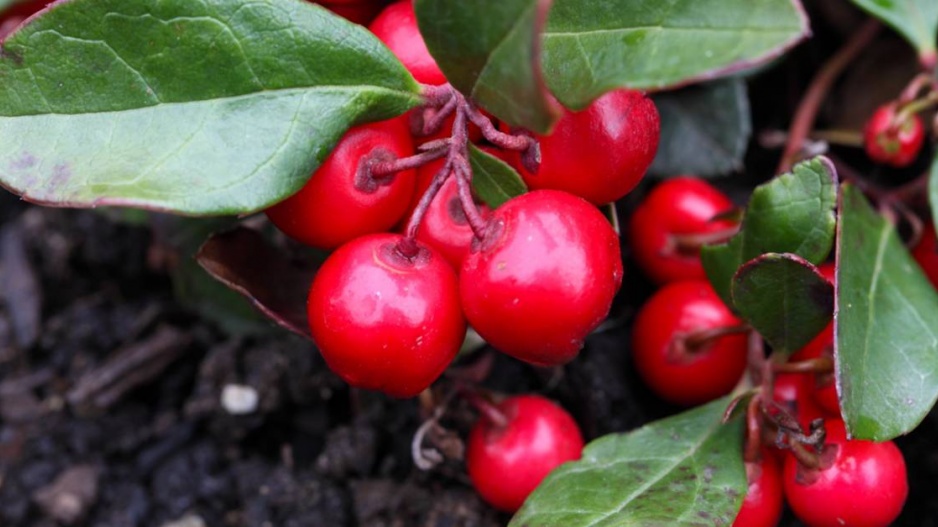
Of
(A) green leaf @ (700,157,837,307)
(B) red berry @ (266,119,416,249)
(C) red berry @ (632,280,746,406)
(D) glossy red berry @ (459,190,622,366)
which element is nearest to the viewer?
(D) glossy red berry @ (459,190,622,366)

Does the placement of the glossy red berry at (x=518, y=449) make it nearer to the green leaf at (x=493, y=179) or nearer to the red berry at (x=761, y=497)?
the red berry at (x=761, y=497)

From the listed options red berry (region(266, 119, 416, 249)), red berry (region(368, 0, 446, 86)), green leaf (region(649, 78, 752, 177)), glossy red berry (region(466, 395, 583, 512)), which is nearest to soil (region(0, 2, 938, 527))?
glossy red berry (region(466, 395, 583, 512))

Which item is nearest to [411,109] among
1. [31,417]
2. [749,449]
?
[749,449]

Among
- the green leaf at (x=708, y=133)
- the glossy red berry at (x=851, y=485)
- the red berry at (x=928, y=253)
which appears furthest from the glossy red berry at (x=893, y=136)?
the glossy red berry at (x=851, y=485)

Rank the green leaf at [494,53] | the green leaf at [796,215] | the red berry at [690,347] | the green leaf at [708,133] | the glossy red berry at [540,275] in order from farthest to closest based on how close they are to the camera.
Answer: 1. the green leaf at [708,133]
2. the red berry at [690,347]
3. the green leaf at [796,215]
4. the glossy red berry at [540,275]
5. the green leaf at [494,53]

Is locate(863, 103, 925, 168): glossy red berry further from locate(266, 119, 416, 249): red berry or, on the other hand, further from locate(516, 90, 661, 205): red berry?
locate(266, 119, 416, 249): red berry

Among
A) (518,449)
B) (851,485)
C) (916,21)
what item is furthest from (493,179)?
(916,21)
